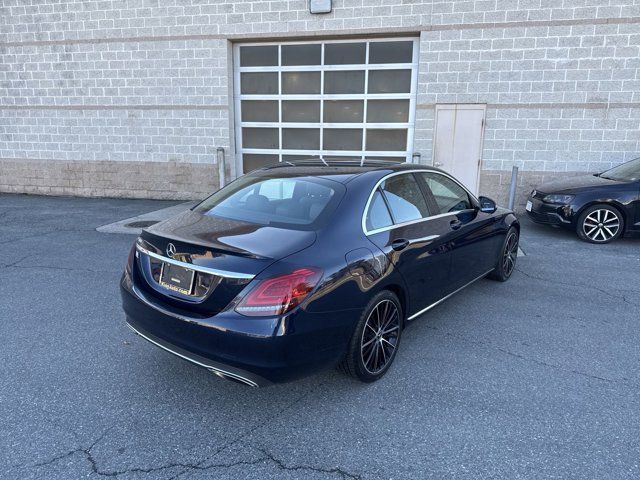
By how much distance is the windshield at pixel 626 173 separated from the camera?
718 cm

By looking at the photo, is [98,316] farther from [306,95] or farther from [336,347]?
[306,95]

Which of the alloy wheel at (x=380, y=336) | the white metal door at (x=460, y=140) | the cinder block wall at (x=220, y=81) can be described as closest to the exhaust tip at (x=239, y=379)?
the alloy wheel at (x=380, y=336)

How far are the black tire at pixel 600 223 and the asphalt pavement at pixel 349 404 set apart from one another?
8.67 feet

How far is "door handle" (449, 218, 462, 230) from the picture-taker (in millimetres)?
4018

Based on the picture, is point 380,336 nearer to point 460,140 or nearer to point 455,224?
point 455,224

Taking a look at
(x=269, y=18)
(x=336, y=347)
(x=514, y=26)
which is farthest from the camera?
(x=269, y=18)

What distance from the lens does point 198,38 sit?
10.2m

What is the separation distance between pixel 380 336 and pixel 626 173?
656 cm

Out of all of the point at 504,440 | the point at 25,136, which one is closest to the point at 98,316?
the point at 504,440

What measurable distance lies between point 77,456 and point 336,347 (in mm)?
1552

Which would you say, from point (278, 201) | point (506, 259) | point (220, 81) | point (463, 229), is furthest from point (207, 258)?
point (220, 81)

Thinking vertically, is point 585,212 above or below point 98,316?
above

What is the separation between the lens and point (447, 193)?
4.32 meters

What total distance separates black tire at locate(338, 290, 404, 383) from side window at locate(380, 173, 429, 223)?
0.68 meters
